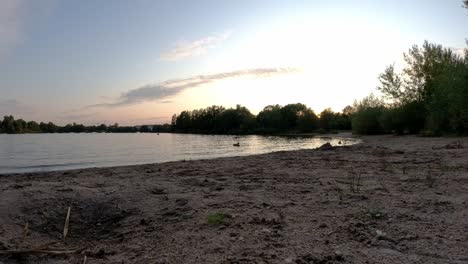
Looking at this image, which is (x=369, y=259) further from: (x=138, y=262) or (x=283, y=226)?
(x=138, y=262)

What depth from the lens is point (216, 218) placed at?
6.29m

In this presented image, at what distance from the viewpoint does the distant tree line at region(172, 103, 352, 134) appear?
12938 centimetres

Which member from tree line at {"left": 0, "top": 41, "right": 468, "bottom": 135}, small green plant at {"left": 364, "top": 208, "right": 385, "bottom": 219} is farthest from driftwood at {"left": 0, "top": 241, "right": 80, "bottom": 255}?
tree line at {"left": 0, "top": 41, "right": 468, "bottom": 135}

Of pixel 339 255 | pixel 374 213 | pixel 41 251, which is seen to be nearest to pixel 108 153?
pixel 41 251

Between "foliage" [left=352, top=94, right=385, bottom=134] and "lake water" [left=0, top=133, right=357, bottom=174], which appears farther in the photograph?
"foliage" [left=352, top=94, right=385, bottom=134]

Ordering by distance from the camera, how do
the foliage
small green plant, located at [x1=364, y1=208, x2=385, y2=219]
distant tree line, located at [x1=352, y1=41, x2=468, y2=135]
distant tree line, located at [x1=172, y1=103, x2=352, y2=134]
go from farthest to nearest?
1. distant tree line, located at [x1=172, y1=103, x2=352, y2=134]
2. the foliage
3. distant tree line, located at [x1=352, y1=41, x2=468, y2=135]
4. small green plant, located at [x1=364, y1=208, x2=385, y2=219]

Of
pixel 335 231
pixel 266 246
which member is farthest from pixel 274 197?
pixel 266 246

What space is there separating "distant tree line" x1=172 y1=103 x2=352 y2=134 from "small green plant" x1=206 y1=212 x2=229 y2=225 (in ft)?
388

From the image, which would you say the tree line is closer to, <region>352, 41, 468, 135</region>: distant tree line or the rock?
<region>352, 41, 468, 135</region>: distant tree line

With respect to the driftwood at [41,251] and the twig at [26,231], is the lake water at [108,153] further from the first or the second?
the driftwood at [41,251]

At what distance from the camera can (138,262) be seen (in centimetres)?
481

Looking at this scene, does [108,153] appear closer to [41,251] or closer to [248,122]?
[41,251]

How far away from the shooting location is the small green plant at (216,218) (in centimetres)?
622

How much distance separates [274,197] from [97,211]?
392 cm
